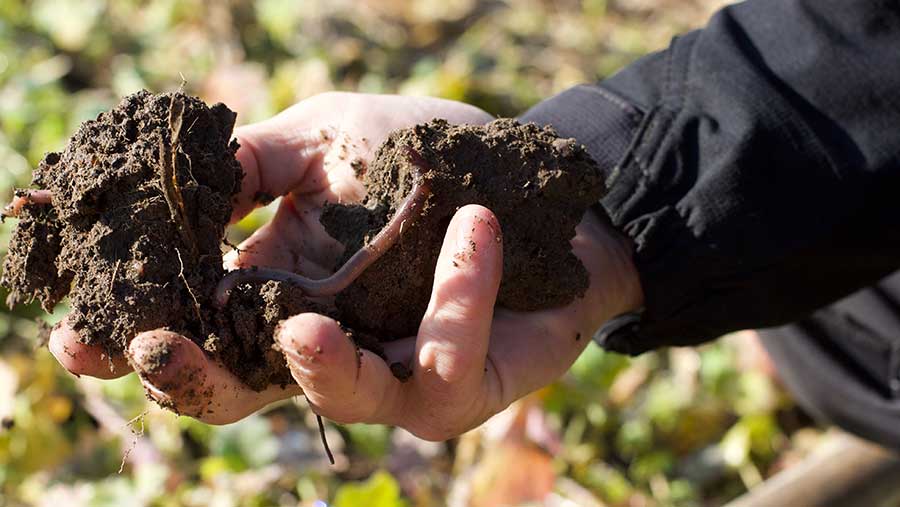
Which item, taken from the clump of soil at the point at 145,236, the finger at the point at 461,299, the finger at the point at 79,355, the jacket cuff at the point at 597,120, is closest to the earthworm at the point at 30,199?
the clump of soil at the point at 145,236

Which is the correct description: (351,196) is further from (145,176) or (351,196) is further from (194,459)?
(194,459)

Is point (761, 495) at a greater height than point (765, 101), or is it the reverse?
point (765, 101)

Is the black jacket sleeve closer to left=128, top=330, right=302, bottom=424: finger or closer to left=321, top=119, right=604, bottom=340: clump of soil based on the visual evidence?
left=321, top=119, right=604, bottom=340: clump of soil

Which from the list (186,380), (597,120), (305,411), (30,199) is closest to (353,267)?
(186,380)

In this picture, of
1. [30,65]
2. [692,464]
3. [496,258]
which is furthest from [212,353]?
[30,65]

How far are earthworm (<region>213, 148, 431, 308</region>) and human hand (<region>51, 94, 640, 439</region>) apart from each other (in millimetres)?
110

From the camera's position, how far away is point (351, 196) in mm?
1968

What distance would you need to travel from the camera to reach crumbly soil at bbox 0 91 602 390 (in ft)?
5.19

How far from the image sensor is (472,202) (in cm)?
175

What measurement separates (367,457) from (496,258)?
1.54 metres

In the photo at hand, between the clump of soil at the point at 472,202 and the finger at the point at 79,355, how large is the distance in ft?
1.34

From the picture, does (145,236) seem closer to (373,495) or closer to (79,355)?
(79,355)

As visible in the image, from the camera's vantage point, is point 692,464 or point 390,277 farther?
point 692,464

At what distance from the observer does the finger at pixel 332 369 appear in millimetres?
1438
